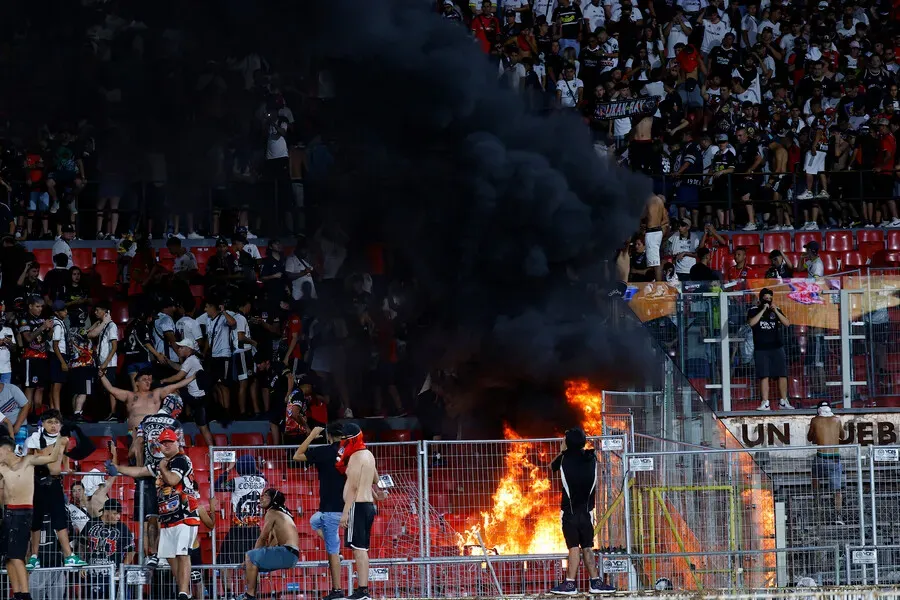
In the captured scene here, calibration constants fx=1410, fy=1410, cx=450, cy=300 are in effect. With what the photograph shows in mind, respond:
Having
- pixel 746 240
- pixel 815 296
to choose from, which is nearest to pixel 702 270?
pixel 746 240

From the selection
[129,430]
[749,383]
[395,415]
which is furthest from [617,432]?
[129,430]

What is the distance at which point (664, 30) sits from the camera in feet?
80.6

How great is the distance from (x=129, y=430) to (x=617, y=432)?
5.51 m

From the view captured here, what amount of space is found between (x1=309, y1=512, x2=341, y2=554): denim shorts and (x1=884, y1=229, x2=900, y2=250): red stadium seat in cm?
1298

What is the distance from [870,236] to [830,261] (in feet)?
3.34

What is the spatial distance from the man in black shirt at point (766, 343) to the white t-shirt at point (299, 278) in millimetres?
6072

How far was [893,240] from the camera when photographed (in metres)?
22.5

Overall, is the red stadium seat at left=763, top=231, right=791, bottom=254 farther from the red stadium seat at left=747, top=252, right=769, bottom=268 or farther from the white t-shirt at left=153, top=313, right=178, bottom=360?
the white t-shirt at left=153, top=313, right=178, bottom=360

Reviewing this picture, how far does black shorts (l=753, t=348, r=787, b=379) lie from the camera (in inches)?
663

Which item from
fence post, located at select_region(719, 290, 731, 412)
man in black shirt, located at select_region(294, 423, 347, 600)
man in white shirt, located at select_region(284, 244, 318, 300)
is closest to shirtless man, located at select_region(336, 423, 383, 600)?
man in black shirt, located at select_region(294, 423, 347, 600)

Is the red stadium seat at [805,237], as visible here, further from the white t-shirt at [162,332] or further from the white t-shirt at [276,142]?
the white t-shirt at [162,332]

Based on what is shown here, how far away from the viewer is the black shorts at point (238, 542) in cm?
1331

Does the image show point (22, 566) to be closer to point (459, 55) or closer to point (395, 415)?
point (395, 415)


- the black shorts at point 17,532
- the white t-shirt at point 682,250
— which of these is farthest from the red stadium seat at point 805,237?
the black shorts at point 17,532
